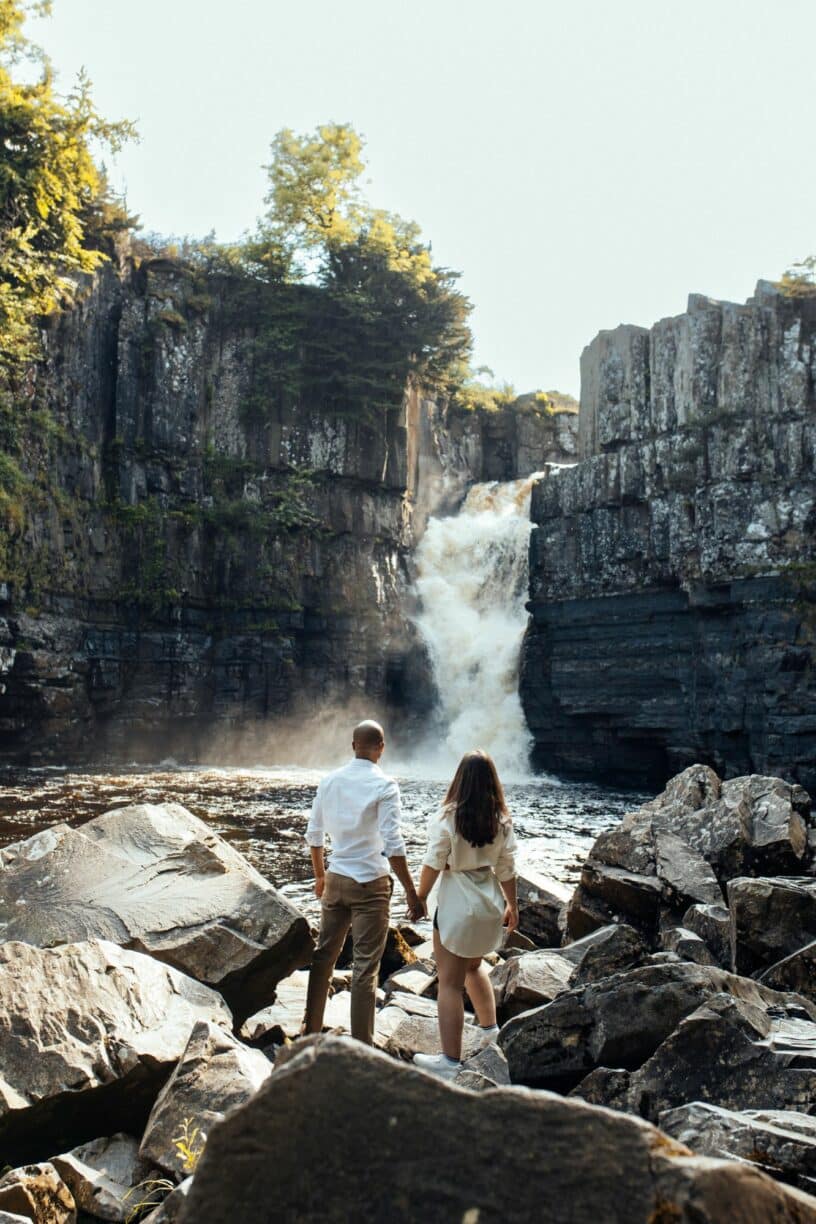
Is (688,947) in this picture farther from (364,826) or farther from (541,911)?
(364,826)

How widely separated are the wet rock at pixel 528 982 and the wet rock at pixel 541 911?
233 cm

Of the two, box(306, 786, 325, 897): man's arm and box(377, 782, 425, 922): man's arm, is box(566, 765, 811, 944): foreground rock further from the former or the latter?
box(306, 786, 325, 897): man's arm

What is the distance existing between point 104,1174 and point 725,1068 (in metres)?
2.96

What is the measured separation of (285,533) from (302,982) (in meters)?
29.5

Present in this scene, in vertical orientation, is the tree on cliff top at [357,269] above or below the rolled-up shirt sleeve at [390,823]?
above

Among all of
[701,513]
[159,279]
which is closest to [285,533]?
[159,279]

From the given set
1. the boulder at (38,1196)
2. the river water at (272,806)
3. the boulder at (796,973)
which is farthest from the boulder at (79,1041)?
the river water at (272,806)

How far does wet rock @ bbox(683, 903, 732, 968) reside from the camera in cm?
777

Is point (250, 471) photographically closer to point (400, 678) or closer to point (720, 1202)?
point (400, 678)

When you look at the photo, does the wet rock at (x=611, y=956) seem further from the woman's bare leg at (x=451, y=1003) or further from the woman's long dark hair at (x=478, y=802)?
the woman's long dark hair at (x=478, y=802)

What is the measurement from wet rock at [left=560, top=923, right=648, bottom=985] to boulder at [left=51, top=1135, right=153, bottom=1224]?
3454mm

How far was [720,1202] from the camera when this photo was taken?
6.97ft

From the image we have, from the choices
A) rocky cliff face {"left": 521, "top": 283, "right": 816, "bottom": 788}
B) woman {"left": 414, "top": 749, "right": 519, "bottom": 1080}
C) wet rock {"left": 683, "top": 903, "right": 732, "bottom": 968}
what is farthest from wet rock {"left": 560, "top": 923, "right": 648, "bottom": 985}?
rocky cliff face {"left": 521, "top": 283, "right": 816, "bottom": 788}

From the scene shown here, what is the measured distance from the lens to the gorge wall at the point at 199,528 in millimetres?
30547
